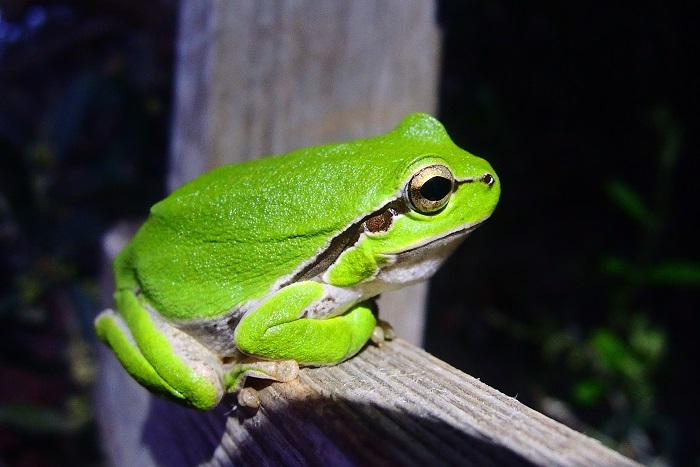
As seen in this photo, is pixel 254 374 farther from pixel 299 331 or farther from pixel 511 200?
pixel 511 200

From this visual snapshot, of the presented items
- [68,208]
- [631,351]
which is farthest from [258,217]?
[631,351]

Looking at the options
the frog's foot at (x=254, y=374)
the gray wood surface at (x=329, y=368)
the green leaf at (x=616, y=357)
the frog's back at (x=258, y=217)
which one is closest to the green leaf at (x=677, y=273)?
the green leaf at (x=616, y=357)

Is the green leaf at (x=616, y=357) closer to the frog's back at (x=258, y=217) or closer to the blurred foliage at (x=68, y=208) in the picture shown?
the frog's back at (x=258, y=217)

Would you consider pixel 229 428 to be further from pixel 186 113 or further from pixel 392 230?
pixel 186 113

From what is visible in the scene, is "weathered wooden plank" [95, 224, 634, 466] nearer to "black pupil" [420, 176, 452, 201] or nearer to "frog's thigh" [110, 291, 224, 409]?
"frog's thigh" [110, 291, 224, 409]

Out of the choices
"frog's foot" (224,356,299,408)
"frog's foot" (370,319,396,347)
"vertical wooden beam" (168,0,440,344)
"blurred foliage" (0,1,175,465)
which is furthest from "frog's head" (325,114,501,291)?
"blurred foliage" (0,1,175,465)

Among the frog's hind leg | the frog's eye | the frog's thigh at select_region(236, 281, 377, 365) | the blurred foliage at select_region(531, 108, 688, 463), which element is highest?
the frog's eye

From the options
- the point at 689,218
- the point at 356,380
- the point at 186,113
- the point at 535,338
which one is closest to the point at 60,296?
→ the point at 186,113

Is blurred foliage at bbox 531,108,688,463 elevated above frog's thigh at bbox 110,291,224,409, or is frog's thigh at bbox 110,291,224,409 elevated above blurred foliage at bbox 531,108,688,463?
frog's thigh at bbox 110,291,224,409
